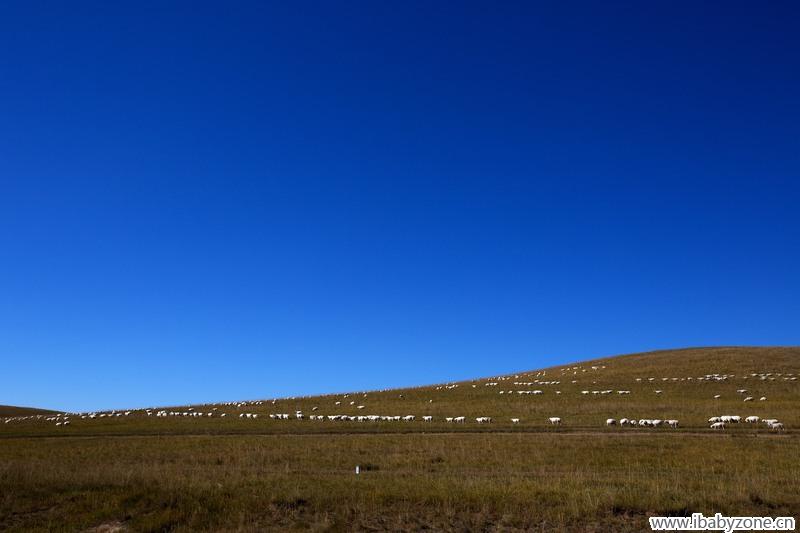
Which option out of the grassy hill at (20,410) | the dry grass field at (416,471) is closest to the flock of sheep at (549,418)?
the dry grass field at (416,471)

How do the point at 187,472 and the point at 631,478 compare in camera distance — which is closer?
the point at 631,478

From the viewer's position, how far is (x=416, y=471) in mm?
20984

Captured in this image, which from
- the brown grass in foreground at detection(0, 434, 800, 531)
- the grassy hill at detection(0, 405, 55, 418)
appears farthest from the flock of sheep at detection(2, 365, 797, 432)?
the grassy hill at detection(0, 405, 55, 418)

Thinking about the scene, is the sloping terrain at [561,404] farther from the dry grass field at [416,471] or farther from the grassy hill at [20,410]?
the grassy hill at [20,410]

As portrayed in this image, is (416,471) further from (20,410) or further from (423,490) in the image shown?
(20,410)

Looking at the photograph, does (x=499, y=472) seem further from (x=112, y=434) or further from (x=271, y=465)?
(x=112, y=434)

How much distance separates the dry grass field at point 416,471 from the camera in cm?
1362

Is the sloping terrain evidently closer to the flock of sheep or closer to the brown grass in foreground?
the flock of sheep

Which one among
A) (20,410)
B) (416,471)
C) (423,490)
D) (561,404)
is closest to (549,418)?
(561,404)

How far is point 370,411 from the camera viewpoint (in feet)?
184

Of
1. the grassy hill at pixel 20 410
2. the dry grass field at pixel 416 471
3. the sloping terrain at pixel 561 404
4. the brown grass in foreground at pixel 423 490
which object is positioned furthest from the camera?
the grassy hill at pixel 20 410

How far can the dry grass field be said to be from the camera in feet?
44.7

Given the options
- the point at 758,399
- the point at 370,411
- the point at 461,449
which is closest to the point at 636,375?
the point at 758,399

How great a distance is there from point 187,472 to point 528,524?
13.0m
